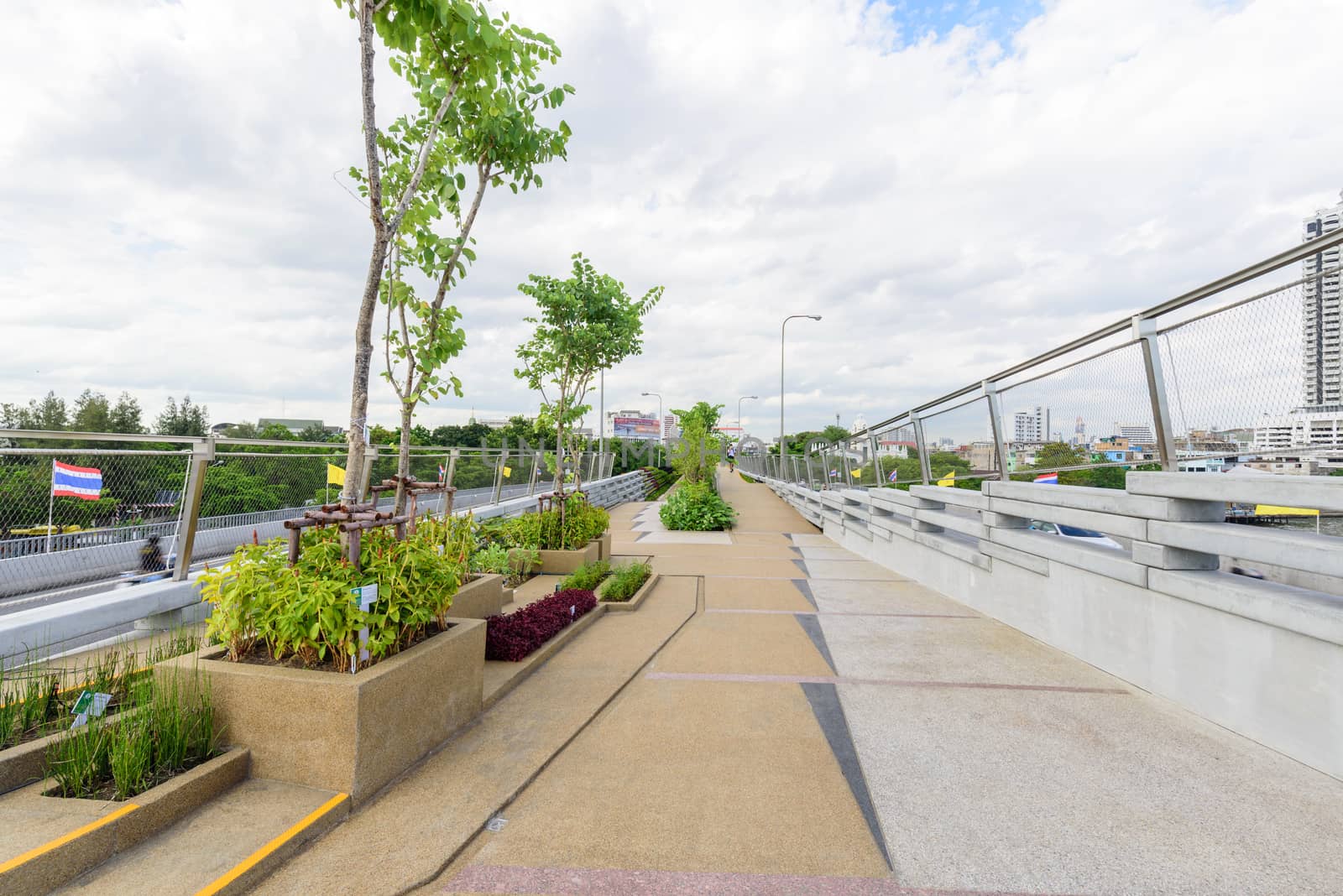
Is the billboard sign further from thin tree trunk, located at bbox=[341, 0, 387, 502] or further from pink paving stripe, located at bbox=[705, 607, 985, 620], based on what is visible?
thin tree trunk, located at bbox=[341, 0, 387, 502]

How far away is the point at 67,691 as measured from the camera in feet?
9.93

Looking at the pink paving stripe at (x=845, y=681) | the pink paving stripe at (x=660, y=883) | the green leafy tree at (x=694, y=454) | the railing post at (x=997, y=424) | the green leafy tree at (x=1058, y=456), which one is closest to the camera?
the pink paving stripe at (x=660, y=883)

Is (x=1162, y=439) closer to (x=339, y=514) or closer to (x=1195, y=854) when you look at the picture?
(x=1195, y=854)

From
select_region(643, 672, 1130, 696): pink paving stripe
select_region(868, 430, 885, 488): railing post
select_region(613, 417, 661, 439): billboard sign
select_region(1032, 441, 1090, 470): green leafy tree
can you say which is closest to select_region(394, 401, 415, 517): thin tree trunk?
select_region(643, 672, 1130, 696): pink paving stripe

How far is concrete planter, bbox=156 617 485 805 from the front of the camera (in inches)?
107

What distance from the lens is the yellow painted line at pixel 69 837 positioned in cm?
195

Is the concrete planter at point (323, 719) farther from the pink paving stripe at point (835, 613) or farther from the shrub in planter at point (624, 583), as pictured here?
the pink paving stripe at point (835, 613)

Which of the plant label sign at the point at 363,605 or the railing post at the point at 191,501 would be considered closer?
the plant label sign at the point at 363,605

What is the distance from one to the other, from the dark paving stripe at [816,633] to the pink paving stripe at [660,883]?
2566 mm

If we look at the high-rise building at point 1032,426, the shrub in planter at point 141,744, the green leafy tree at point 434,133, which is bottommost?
the shrub in planter at point 141,744

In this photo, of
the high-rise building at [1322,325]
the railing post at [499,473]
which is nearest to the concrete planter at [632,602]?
the high-rise building at [1322,325]

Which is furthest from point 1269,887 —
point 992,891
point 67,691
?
point 67,691

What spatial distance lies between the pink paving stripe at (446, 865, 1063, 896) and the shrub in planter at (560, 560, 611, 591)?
15.4 ft

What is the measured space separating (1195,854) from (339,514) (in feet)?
13.2
